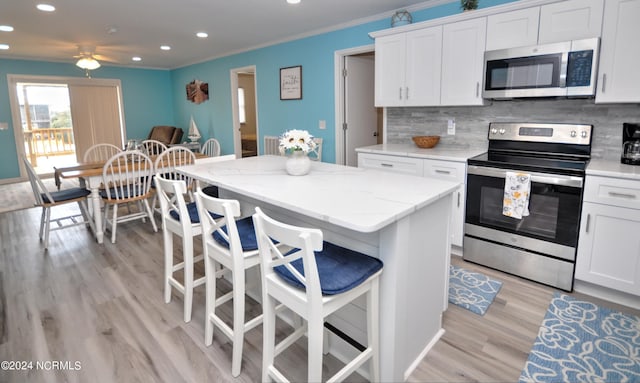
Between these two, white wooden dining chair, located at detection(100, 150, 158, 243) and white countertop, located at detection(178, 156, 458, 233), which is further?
white wooden dining chair, located at detection(100, 150, 158, 243)

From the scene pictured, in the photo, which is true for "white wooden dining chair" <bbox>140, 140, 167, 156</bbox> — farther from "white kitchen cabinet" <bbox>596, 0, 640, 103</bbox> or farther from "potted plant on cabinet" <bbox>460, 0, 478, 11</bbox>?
"white kitchen cabinet" <bbox>596, 0, 640, 103</bbox>

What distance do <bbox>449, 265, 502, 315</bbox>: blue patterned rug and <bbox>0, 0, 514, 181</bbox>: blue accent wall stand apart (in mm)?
2393

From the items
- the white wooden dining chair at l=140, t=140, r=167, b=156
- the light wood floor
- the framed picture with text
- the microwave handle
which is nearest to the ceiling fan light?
the white wooden dining chair at l=140, t=140, r=167, b=156

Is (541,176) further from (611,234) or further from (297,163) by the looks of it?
(297,163)

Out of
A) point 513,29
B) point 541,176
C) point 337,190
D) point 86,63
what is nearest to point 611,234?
point 541,176

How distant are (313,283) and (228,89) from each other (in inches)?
233

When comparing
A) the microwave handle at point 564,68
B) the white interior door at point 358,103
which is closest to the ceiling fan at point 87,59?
the white interior door at point 358,103

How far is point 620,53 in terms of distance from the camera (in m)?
2.37

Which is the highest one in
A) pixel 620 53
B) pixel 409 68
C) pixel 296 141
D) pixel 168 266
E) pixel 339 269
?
pixel 409 68

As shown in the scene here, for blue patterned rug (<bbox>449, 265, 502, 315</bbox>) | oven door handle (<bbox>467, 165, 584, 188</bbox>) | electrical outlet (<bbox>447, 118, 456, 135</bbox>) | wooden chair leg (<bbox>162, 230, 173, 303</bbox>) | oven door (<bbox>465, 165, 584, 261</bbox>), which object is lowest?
blue patterned rug (<bbox>449, 265, 502, 315</bbox>)

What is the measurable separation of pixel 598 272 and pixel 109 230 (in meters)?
4.62

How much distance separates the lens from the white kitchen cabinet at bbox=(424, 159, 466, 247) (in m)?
2.99

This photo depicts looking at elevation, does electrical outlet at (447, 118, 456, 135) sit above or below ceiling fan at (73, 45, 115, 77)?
below

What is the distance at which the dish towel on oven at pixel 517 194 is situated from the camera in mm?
2592
